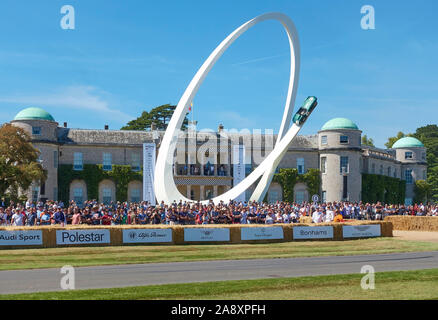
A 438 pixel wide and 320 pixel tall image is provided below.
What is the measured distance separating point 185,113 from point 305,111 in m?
10.8

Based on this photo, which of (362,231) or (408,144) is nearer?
(362,231)

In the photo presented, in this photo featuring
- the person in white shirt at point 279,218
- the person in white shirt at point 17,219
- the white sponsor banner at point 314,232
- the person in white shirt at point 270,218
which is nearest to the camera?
the person in white shirt at point 17,219

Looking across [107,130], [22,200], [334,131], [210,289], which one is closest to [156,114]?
[107,130]

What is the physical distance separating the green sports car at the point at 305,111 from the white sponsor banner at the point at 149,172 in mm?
19336

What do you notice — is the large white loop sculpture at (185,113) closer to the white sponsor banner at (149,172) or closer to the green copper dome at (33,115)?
the white sponsor banner at (149,172)

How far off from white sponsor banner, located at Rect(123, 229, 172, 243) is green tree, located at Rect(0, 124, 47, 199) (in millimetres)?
23393

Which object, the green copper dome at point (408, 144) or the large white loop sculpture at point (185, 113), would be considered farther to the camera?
the green copper dome at point (408, 144)

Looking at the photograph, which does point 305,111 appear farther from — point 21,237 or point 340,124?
point 340,124

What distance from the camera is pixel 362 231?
34.0 metres

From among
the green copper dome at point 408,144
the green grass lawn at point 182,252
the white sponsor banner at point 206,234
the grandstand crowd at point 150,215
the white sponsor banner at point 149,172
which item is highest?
the green copper dome at point 408,144

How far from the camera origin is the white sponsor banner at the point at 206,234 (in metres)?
29.2

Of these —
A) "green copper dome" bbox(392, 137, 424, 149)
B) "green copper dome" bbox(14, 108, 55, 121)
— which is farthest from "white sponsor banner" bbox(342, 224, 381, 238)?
"green copper dome" bbox(392, 137, 424, 149)

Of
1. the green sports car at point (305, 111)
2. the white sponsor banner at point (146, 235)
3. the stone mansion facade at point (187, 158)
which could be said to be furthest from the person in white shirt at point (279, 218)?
the stone mansion facade at point (187, 158)

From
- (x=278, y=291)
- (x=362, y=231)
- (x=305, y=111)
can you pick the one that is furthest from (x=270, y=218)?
(x=278, y=291)
